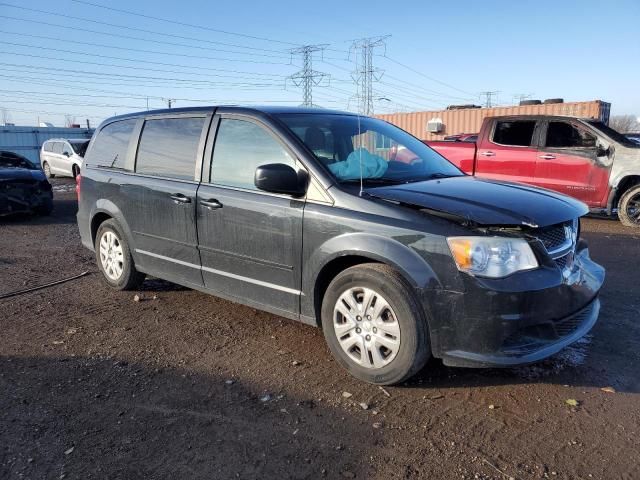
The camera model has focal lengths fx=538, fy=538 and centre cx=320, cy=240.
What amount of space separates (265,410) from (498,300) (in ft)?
4.90

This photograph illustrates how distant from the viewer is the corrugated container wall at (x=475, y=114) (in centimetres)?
1983

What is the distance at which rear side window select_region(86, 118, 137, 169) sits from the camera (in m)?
5.36

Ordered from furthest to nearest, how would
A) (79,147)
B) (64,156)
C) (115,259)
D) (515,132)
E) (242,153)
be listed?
1. (64,156)
2. (79,147)
3. (515,132)
4. (115,259)
5. (242,153)

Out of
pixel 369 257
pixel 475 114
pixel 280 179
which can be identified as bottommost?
pixel 369 257

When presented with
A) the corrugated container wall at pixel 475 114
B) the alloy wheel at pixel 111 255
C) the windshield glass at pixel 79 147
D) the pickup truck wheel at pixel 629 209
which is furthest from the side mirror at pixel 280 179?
the windshield glass at pixel 79 147

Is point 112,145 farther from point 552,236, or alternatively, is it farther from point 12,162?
point 12,162

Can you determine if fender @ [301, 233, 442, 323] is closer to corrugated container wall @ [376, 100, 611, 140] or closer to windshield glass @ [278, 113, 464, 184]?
windshield glass @ [278, 113, 464, 184]

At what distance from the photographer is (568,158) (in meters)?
9.16

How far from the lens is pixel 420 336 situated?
320 cm

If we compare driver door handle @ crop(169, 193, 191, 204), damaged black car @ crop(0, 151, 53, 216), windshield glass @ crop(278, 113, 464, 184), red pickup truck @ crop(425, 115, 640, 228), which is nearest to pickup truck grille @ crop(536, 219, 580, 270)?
windshield glass @ crop(278, 113, 464, 184)

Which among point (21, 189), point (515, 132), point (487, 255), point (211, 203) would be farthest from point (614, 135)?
point (21, 189)

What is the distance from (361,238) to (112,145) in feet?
11.1

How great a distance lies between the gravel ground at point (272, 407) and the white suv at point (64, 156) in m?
15.2

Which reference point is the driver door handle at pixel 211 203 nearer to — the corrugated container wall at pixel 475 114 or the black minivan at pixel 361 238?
the black minivan at pixel 361 238
